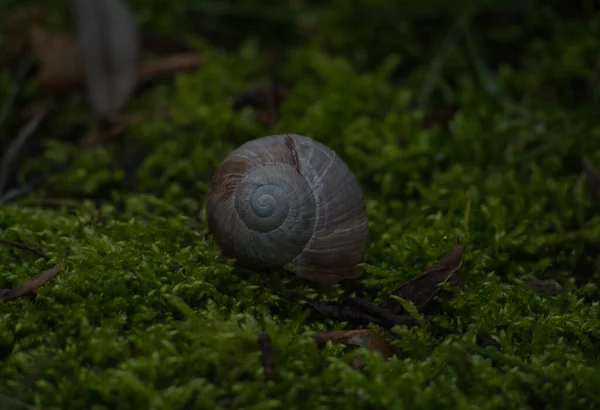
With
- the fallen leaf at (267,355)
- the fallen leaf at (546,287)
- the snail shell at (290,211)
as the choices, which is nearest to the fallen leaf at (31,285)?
the snail shell at (290,211)

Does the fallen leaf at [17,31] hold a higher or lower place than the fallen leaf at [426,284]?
higher

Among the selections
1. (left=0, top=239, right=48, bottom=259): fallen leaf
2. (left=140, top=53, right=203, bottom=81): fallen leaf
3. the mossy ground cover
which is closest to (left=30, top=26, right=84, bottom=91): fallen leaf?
the mossy ground cover

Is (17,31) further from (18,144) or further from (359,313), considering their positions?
(359,313)

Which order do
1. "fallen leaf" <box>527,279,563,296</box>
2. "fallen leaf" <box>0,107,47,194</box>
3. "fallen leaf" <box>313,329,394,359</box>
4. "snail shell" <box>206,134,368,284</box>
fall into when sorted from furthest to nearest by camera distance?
"fallen leaf" <box>0,107,47,194</box> < "fallen leaf" <box>527,279,563,296</box> < "snail shell" <box>206,134,368,284</box> < "fallen leaf" <box>313,329,394,359</box>

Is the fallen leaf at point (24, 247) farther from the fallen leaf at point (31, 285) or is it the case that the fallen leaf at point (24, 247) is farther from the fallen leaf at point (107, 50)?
the fallen leaf at point (107, 50)

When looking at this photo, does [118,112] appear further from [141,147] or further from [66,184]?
[66,184]

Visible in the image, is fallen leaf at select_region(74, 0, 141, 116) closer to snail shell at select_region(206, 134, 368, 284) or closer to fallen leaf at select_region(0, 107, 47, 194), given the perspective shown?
fallen leaf at select_region(0, 107, 47, 194)
